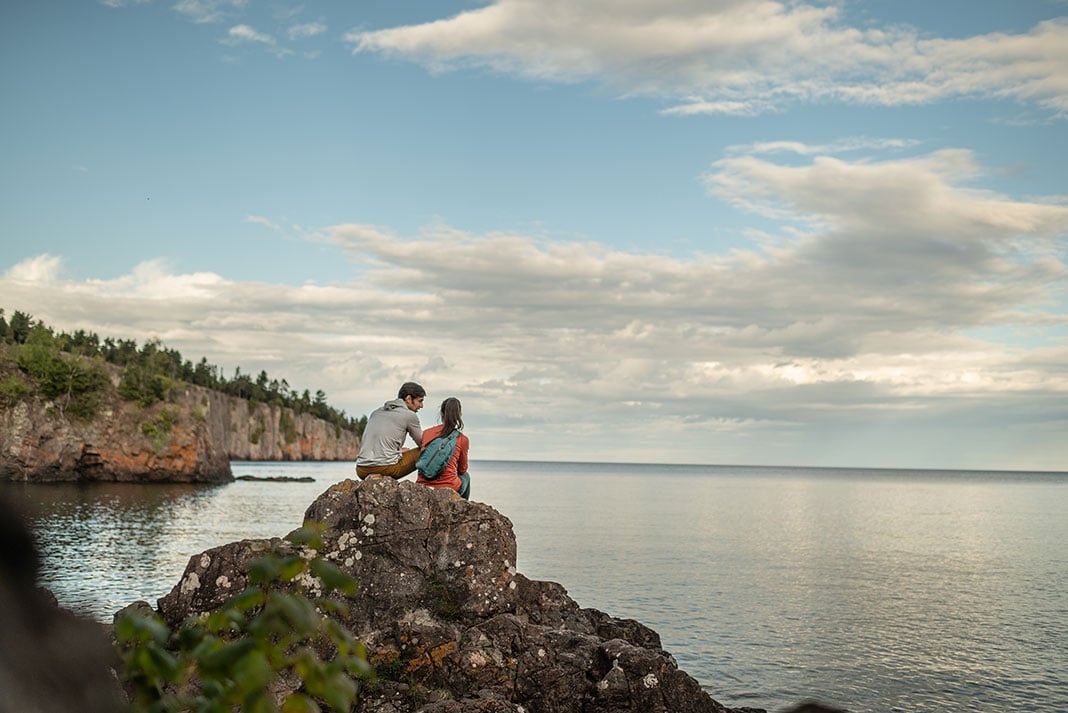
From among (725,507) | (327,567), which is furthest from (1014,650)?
(725,507)

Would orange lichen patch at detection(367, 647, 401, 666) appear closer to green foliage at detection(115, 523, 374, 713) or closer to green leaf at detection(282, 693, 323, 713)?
green foliage at detection(115, 523, 374, 713)

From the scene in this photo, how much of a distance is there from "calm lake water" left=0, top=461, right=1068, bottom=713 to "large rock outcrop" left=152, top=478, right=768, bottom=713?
10.8ft

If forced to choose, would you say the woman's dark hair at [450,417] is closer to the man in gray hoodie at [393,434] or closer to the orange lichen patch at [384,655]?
the man in gray hoodie at [393,434]

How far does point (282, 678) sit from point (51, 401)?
8747 centimetres

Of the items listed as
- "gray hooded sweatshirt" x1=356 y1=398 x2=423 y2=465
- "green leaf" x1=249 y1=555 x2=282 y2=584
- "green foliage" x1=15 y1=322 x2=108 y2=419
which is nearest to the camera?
"green leaf" x1=249 y1=555 x2=282 y2=584

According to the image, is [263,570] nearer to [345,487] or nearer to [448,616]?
[448,616]

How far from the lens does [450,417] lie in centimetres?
1452

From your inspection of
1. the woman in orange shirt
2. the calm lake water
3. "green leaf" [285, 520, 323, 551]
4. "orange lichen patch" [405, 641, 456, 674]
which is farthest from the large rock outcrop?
"green leaf" [285, 520, 323, 551]

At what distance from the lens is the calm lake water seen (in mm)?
21109

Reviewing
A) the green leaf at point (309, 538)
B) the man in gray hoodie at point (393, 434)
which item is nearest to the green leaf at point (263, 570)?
the green leaf at point (309, 538)

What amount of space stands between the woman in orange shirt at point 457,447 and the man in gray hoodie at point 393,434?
0.92ft

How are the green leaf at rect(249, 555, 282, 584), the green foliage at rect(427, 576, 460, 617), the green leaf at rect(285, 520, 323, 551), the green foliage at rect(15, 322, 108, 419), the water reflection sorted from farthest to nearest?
the green foliage at rect(15, 322, 108, 419) → the water reflection → the green foliage at rect(427, 576, 460, 617) → the green leaf at rect(285, 520, 323, 551) → the green leaf at rect(249, 555, 282, 584)

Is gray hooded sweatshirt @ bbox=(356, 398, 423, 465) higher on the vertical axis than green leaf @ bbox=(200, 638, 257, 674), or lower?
higher

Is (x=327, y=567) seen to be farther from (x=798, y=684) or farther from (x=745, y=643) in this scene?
(x=745, y=643)
